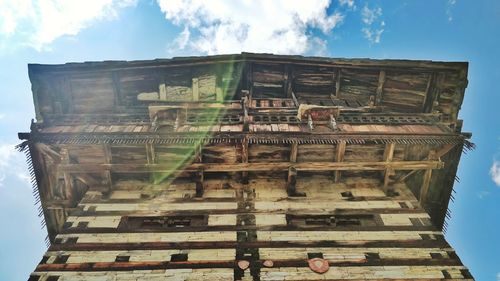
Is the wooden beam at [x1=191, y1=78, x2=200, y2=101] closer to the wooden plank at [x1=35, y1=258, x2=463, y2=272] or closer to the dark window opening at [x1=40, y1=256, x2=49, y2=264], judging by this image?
the wooden plank at [x1=35, y1=258, x2=463, y2=272]

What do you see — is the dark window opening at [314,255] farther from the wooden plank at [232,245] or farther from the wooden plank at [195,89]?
the wooden plank at [195,89]

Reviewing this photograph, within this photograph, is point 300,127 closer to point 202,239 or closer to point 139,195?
point 202,239

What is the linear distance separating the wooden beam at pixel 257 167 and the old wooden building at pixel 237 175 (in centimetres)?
4

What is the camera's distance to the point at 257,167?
1044 centimetres

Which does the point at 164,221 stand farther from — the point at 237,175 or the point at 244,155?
the point at 244,155

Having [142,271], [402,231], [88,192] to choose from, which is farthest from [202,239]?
[402,231]

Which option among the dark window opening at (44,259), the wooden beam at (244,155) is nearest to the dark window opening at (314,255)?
the wooden beam at (244,155)

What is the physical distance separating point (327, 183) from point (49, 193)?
798cm

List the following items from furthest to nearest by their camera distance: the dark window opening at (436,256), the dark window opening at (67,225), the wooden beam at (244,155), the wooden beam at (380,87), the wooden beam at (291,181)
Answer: the wooden beam at (380,87) < the wooden beam at (291,181) < the wooden beam at (244,155) < the dark window opening at (67,225) < the dark window opening at (436,256)

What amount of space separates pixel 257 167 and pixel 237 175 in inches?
29.5

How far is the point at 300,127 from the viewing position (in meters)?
10.6

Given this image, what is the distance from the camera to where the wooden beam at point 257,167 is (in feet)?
34.0

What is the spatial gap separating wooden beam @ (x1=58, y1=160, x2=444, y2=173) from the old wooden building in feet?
0.13

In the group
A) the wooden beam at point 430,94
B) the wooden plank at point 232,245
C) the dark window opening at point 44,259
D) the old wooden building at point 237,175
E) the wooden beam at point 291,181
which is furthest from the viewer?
the wooden beam at point 430,94
